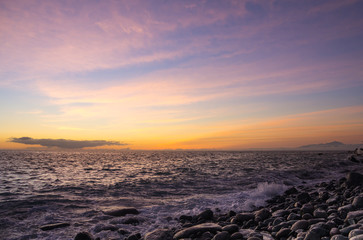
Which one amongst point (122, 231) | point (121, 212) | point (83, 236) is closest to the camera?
point (83, 236)

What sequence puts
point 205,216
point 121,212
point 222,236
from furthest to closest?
1. point 121,212
2. point 205,216
3. point 222,236

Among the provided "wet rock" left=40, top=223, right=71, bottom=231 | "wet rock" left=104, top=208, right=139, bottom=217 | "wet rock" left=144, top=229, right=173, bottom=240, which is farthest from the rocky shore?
"wet rock" left=40, top=223, right=71, bottom=231

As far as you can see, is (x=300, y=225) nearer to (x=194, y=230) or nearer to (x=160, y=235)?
(x=194, y=230)

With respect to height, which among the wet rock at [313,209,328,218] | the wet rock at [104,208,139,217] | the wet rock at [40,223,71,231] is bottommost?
the wet rock at [104,208,139,217]

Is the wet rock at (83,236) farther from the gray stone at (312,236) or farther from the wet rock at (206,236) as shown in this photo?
the gray stone at (312,236)

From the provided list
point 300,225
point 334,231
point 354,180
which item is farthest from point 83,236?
point 354,180

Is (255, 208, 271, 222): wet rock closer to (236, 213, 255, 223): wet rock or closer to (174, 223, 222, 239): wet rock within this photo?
(236, 213, 255, 223): wet rock

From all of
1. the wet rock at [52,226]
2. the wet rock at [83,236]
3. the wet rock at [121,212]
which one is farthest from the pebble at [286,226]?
the wet rock at [52,226]

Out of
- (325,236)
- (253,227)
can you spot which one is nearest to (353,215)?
(325,236)

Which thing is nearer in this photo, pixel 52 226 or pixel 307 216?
pixel 307 216

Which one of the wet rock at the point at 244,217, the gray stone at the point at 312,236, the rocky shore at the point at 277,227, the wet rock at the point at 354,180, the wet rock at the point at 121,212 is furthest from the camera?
the wet rock at the point at 354,180

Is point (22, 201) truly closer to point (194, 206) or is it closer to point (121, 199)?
point (121, 199)

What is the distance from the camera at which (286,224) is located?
22.7 ft

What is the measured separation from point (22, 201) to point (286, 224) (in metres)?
13.2
